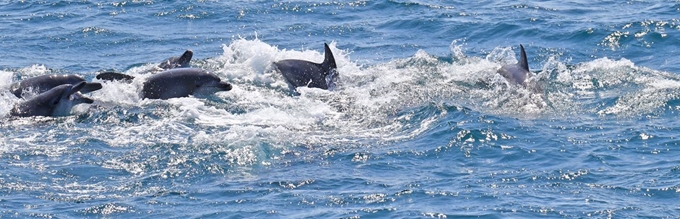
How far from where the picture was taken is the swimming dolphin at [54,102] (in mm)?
20438

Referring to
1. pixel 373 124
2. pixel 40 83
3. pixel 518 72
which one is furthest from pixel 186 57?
pixel 518 72

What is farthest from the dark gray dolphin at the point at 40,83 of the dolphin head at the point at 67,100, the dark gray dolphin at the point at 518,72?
the dark gray dolphin at the point at 518,72

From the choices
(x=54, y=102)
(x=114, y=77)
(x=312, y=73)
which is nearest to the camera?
(x=54, y=102)

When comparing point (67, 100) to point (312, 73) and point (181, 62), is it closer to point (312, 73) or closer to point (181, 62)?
point (181, 62)

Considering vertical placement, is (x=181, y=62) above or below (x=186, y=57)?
below

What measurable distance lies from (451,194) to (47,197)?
5.36m

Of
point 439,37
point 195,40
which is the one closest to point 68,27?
point 195,40

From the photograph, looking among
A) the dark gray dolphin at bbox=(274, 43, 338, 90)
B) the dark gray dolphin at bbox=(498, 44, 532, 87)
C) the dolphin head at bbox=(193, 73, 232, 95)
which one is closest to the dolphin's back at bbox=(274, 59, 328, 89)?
the dark gray dolphin at bbox=(274, 43, 338, 90)

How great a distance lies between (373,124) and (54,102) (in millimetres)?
5688

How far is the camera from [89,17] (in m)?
33.6

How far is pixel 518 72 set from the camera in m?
23.0

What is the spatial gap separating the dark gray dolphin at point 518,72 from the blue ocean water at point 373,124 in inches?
14.7

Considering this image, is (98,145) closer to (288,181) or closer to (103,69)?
(288,181)

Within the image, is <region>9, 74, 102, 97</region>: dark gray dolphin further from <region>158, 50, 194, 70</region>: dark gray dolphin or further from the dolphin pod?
<region>158, 50, 194, 70</region>: dark gray dolphin
